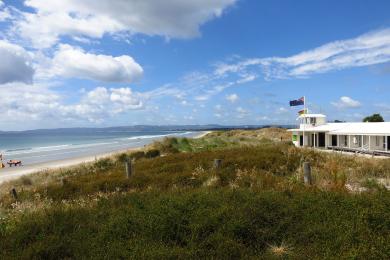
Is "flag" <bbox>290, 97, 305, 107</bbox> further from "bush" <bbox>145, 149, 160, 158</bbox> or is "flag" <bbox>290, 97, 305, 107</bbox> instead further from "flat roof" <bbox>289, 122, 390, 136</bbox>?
"bush" <bbox>145, 149, 160, 158</bbox>

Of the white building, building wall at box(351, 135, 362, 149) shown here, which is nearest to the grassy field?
the white building

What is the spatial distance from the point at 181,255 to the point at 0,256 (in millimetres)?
3079

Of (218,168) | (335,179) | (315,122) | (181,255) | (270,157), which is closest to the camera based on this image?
(181,255)

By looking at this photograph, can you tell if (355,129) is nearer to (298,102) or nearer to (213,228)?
(298,102)

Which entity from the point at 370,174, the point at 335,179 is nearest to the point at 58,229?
the point at 335,179

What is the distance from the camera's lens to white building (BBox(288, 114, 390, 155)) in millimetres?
28297

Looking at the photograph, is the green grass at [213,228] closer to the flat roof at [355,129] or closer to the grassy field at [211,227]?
the grassy field at [211,227]

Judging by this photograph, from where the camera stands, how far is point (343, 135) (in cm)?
3266

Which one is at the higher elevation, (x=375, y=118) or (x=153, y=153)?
(x=375, y=118)

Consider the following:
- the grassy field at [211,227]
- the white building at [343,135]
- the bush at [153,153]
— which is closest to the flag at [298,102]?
the white building at [343,135]

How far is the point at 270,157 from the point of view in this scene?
15.0 meters

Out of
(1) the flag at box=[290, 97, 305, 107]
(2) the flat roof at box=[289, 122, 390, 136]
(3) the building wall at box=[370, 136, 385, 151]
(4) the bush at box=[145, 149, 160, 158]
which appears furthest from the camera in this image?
(1) the flag at box=[290, 97, 305, 107]

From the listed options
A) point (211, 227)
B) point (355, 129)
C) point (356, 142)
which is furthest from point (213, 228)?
point (355, 129)

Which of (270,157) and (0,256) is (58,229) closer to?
(0,256)
